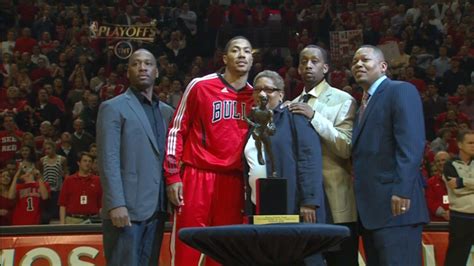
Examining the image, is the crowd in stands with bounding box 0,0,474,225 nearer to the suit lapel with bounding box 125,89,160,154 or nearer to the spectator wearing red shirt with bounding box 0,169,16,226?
the spectator wearing red shirt with bounding box 0,169,16,226

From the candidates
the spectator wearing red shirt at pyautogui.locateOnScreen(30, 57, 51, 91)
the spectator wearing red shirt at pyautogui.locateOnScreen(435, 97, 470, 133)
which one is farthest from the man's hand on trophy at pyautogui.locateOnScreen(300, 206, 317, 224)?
the spectator wearing red shirt at pyautogui.locateOnScreen(30, 57, 51, 91)

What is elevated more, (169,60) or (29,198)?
(169,60)

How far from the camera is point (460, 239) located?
7844 millimetres

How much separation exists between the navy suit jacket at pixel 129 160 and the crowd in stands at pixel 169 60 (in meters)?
4.37

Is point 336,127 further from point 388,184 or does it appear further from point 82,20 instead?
point 82,20

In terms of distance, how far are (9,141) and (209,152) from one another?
739cm

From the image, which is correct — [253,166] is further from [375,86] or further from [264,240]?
[264,240]

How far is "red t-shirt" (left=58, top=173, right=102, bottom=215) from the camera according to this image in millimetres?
10047

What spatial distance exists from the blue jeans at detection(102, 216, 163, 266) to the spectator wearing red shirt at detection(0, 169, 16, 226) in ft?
16.0

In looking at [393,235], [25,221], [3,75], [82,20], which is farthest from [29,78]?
[393,235]

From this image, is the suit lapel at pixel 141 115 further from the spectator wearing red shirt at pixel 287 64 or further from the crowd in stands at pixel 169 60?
the spectator wearing red shirt at pixel 287 64

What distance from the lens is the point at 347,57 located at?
15469mm

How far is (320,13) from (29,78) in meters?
6.05

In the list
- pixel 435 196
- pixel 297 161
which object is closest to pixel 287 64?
pixel 435 196
